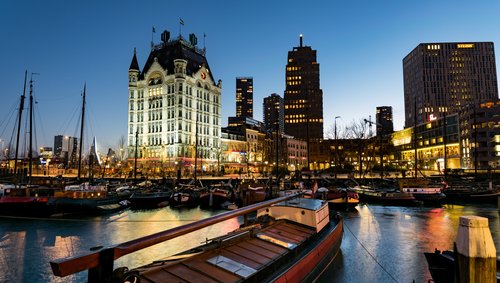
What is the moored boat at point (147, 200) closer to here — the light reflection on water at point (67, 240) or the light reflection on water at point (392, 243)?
the light reflection on water at point (67, 240)

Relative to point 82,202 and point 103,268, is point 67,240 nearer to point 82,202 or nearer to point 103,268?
point 82,202

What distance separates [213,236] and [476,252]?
62.4 ft

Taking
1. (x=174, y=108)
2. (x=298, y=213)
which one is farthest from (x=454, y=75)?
(x=298, y=213)

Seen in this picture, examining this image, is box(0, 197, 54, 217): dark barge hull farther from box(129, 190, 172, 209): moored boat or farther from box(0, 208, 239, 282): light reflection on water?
box(129, 190, 172, 209): moored boat

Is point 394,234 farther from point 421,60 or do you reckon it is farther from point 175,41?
point 421,60

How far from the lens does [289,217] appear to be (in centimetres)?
1317

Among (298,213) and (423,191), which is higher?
(298,213)

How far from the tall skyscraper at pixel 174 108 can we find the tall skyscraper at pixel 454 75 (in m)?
133

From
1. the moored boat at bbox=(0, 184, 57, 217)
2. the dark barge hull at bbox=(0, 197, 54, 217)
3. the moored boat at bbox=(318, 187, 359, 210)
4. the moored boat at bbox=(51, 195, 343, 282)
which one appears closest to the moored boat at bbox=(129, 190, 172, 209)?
the moored boat at bbox=(0, 184, 57, 217)

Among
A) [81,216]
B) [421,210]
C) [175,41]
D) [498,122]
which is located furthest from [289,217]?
[498,122]

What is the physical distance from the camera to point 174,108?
341 ft

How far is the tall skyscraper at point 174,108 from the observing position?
10312cm

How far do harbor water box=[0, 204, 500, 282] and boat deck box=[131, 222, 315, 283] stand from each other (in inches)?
175

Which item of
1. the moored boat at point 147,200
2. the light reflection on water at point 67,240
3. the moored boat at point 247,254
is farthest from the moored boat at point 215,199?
the moored boat at point 247,254
